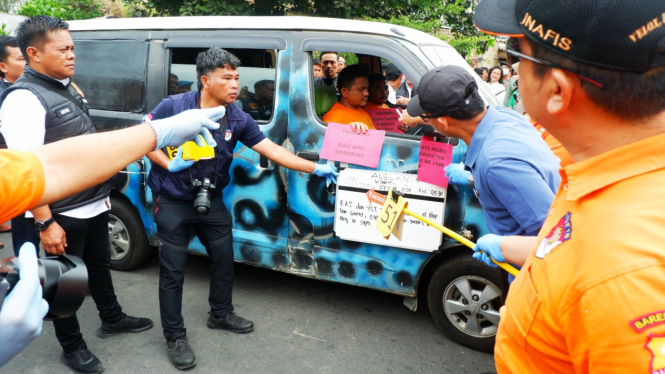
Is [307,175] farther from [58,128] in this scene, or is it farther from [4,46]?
[4,46]

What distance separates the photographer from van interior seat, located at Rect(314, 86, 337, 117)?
3.53 m

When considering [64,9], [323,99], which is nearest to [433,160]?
[323,99]

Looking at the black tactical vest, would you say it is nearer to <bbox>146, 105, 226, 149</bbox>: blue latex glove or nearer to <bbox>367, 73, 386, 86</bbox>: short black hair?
<bbox>146, 105, 226, 149</bbox>: blue latex glove

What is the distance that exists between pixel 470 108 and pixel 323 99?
66.1 inches

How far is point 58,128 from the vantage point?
275 cm

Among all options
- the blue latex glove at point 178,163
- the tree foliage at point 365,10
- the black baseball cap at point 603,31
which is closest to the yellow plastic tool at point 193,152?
the blue latex glove at point 178,163

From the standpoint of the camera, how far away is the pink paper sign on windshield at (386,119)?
3.85m

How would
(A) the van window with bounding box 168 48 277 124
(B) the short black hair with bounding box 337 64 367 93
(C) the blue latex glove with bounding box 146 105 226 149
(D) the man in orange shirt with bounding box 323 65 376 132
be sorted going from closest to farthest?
(C) the blue latex glove with bounding box 146 105 226 149 → (A) the van window with bounding box 168 48 277 124 → (D) the man in orange shirt with bounding box 323 65 376 132 → (B) the short black hair with bounding box 337 64 367 93

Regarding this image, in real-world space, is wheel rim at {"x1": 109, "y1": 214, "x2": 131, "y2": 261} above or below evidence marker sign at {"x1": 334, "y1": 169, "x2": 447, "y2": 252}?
below

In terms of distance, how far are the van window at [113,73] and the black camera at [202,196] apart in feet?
3.98

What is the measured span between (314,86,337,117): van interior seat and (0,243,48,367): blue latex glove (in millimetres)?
2392

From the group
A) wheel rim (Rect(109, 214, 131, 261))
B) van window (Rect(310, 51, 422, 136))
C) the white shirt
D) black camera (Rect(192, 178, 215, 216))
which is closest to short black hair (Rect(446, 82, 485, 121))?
van window (Rect(310, 51, 422, 136))

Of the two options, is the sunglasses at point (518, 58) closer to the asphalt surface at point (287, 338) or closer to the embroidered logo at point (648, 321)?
the embroidered logo at point (648, 321)

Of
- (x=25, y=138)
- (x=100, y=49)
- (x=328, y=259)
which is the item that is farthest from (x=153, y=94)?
(x=328, y=259)
